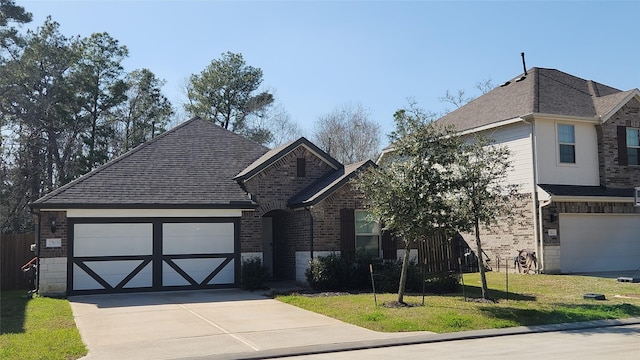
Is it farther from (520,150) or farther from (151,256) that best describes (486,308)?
(520,150)

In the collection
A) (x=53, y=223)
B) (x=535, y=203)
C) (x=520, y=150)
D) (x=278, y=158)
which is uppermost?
(x=520, y=150)

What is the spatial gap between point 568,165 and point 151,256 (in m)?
14.9

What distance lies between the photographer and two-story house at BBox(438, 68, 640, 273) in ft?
69.1

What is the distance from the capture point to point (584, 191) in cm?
2131

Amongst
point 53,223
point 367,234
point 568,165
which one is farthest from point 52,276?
point 568,165

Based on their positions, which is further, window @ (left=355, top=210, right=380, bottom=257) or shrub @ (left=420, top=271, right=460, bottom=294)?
window @ (left=355, top=210, right=380, bottom=257)

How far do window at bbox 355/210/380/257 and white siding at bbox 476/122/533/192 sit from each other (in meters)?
6.32

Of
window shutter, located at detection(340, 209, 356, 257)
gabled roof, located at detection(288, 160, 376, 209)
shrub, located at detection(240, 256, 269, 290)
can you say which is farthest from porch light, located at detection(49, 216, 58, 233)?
window shutter, located at detection(340, 209, 356, 257)

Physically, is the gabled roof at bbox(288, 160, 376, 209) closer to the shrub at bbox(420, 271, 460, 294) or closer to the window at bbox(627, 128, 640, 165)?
the shrub at bbox(420, 271, 460, 294)

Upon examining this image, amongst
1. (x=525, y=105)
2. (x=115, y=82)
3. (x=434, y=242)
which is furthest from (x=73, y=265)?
(x=115, y=82)

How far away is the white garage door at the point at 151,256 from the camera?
681 inches

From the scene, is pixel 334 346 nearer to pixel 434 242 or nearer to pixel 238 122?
pixel 434 242

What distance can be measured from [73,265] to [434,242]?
10.3 meters

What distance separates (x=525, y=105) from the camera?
72.1ft
